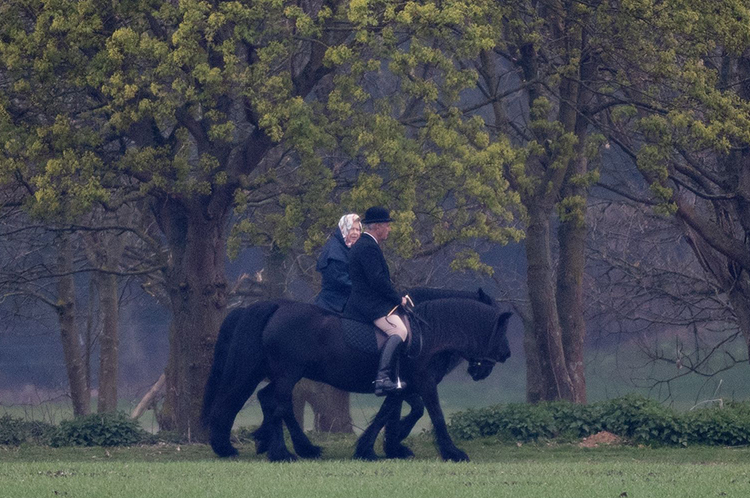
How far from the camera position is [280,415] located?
1233 cm

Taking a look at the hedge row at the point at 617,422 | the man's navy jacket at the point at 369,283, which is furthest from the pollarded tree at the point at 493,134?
the man's navy jacket at the point at 369,283

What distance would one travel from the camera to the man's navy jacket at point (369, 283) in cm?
1189

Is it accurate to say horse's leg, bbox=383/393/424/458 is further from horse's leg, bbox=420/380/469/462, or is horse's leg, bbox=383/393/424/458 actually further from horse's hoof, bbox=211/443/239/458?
horse's hoof, bbox=211/443/239/458

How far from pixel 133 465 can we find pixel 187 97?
5454 millimetres

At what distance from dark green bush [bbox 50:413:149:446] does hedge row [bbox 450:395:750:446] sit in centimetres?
448

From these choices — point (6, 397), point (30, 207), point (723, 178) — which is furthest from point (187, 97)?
point (6, 397)

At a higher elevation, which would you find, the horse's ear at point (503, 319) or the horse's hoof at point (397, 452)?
the horse's ear at point (503, 319)

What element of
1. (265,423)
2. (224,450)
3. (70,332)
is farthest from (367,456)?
(70,332)

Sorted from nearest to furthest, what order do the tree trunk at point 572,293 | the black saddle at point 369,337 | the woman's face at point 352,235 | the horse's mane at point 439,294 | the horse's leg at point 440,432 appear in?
the black saddle at point 369,337 → the horse's leg at point 440,432 → the woman's face at point 352,235 → the horse's mane at point 439,294 → the tree trunk at point 572,293

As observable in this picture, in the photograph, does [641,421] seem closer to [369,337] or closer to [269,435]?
[369,337]

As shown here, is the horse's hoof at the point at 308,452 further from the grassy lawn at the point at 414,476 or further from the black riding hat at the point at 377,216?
the black riding hat at the point at 377,216

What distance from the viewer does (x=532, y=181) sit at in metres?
18.5

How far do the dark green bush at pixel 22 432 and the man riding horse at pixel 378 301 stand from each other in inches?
226

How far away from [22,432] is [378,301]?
642cm
